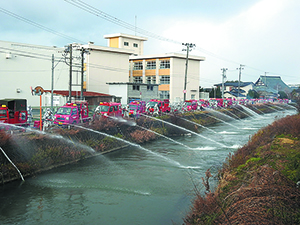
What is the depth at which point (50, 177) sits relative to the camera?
18.3 m

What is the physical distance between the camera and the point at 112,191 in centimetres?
1586

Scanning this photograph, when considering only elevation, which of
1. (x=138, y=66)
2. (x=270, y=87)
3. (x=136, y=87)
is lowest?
(x=136, y=87)

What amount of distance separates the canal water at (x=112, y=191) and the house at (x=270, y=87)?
107399 millimetres

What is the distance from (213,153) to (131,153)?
6.92m

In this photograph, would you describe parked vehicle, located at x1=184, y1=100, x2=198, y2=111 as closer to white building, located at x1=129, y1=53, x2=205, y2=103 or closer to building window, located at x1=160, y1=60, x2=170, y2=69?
white building, located at x1=129, y1=53, x2=205, y2=103

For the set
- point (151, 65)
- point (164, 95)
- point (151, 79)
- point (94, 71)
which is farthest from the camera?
point (151, 79)

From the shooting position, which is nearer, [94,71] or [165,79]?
[94,71]

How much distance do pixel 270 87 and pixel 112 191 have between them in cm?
13587

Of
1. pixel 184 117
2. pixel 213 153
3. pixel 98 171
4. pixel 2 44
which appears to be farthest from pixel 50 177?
pixel 2 44

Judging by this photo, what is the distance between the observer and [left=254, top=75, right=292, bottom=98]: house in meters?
123

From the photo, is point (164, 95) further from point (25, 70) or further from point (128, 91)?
point (25, 70)

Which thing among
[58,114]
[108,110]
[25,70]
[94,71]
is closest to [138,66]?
[94,71]

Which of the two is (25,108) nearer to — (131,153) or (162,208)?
(131,153)

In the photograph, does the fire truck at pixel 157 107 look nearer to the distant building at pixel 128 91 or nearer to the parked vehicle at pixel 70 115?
the parked vehicle at pixel 70 115
